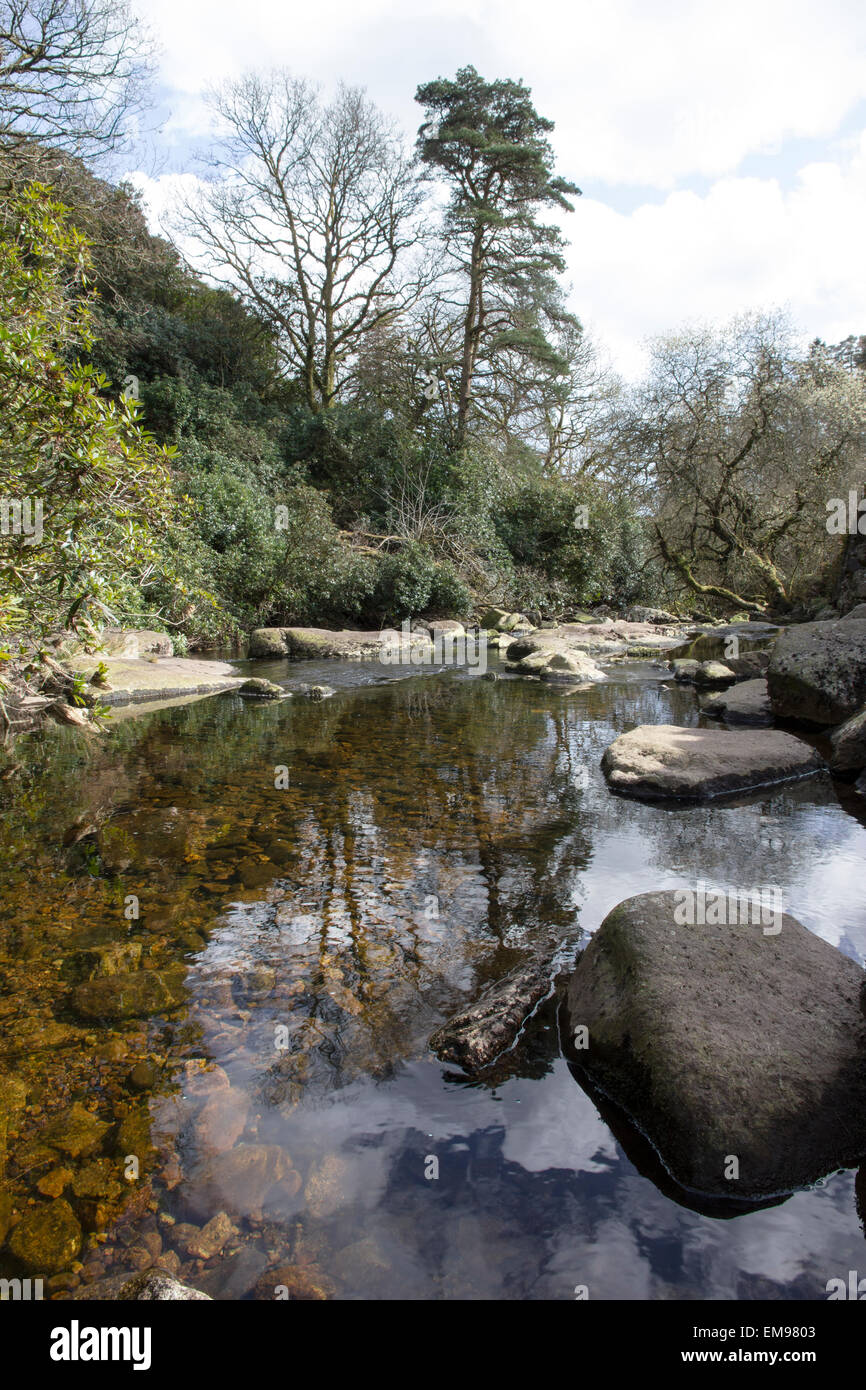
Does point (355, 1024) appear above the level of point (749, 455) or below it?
below

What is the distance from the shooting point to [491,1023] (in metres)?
3.16

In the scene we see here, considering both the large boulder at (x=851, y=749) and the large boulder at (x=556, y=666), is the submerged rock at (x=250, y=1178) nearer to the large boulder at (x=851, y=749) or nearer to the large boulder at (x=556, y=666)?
the large boulder at (x=851, y=749)

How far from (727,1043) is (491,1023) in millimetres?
943

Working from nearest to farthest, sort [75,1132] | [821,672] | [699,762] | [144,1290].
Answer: [144,1290]
[75,1132]
[699,762]
[821,672]

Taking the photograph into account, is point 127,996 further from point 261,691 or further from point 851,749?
point 261,691

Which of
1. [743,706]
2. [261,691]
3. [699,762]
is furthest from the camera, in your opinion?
[261,691]

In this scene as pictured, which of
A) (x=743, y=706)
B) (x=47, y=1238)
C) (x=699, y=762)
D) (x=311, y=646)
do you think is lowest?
(x=47, y=1238)

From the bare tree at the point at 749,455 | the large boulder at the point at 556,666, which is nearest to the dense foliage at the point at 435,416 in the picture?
the bare tree at the point at 749,455

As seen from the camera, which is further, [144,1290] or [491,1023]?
[491,1023]

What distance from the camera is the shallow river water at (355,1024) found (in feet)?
7.39

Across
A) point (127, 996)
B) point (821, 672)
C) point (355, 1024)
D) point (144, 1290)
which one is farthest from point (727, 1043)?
point (821, 672)

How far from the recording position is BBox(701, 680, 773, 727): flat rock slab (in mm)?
9516

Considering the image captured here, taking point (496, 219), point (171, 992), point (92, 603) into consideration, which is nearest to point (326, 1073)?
point (171, 992)

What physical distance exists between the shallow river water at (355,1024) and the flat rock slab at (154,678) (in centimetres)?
379
